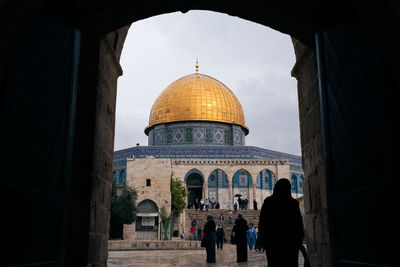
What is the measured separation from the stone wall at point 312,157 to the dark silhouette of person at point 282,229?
1.55 ft

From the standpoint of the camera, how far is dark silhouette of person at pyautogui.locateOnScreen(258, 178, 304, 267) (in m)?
3.47

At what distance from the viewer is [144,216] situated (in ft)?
75.0

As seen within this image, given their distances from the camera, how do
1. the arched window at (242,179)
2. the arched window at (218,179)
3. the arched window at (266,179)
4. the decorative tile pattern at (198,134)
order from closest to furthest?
the arched window at (218,179) → the arched window at (242,179) → the arched window at (266,179) → the decorative tile pattern at (198,134)

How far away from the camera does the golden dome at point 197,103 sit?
103 ft

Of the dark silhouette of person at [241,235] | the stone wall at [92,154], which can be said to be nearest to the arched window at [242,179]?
the dark silhouette of person at [241,235]

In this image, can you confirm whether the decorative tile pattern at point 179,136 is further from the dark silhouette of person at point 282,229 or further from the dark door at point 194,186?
the dark silhouette of person at point 282,229

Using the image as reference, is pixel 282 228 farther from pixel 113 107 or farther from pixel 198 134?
pixel 198 134

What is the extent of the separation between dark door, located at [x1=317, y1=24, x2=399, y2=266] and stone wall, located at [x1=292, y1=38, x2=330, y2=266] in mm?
745

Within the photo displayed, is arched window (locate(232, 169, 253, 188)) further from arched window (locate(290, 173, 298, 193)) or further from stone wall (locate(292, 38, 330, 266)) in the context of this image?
stone wall (locate(292, 38, 330, 266))

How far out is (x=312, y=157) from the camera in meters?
4.36

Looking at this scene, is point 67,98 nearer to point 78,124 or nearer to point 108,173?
point 78,124

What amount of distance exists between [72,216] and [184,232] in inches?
784

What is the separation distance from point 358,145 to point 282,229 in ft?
3.60

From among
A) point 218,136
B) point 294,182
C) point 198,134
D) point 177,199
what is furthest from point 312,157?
point 294,182
